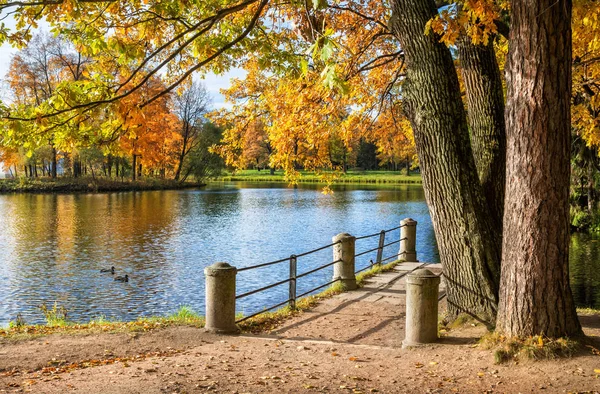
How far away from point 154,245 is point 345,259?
49.4 feet

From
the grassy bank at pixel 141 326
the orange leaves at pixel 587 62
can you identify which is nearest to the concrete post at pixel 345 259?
the grassy bank at pixel 141 326

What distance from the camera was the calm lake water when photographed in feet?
52.5

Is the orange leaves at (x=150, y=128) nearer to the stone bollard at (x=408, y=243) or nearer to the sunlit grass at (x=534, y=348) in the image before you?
the sunlit grass at (x=534, y=348)

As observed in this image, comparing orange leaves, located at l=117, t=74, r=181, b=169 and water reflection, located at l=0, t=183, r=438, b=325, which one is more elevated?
orange leaves, located at l=117, t=74, r=181, b=169

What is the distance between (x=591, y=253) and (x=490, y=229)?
56.2 feet

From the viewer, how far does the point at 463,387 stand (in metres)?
6.06

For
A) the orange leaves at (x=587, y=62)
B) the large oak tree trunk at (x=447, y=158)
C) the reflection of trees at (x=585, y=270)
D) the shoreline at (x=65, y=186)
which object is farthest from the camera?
the shoreline at (x=65, y=186)

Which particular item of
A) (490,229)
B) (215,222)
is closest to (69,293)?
(490,229)

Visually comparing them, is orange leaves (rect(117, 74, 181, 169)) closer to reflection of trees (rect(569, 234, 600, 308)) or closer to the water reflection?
the water reflection

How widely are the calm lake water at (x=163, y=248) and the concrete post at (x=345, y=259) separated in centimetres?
330

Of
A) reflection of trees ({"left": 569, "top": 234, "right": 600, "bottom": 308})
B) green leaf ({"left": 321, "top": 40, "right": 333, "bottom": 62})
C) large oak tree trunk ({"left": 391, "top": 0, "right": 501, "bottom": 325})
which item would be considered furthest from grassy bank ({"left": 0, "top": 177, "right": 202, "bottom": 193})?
green leaf ({"left": 321, "top": 40, "right": 333, "bottom": 62})

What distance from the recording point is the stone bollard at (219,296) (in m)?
8.54

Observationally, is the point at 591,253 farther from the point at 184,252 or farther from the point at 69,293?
the point at 69,293

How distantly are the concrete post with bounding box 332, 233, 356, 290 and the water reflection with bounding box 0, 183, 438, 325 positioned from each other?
3519 mm
